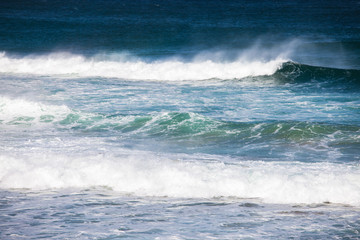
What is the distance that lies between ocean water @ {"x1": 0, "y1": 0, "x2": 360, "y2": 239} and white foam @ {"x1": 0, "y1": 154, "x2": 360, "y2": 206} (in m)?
0.03

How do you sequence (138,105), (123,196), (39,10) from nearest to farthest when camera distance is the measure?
(123,196)
(138,105)
(39,10)

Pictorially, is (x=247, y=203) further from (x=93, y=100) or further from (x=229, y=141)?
(x=93, y=100)

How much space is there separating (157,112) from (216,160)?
5961 mm

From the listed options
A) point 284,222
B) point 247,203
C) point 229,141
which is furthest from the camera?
point 229,141

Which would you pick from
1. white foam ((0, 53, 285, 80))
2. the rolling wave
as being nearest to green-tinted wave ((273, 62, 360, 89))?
the rolling wave

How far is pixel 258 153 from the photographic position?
438 inches

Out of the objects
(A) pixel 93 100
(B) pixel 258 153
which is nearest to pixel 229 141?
(B) pixel 258 153

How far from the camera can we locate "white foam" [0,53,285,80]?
2586 centimetres

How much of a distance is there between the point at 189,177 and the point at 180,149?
271 centimetres

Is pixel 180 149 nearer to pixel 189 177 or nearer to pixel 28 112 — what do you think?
pixel 189 177

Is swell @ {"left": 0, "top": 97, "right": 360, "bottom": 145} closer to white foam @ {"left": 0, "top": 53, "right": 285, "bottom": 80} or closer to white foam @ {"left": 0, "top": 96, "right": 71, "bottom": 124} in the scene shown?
white foam @ {"left": 0, "top": 96, "right": 71, "bottom": 124}

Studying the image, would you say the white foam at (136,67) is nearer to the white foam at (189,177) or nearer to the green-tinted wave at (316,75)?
the green-tinted wave at (316,75)

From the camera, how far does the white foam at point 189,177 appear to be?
8.27 m

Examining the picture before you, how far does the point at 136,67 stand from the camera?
29.0 m
